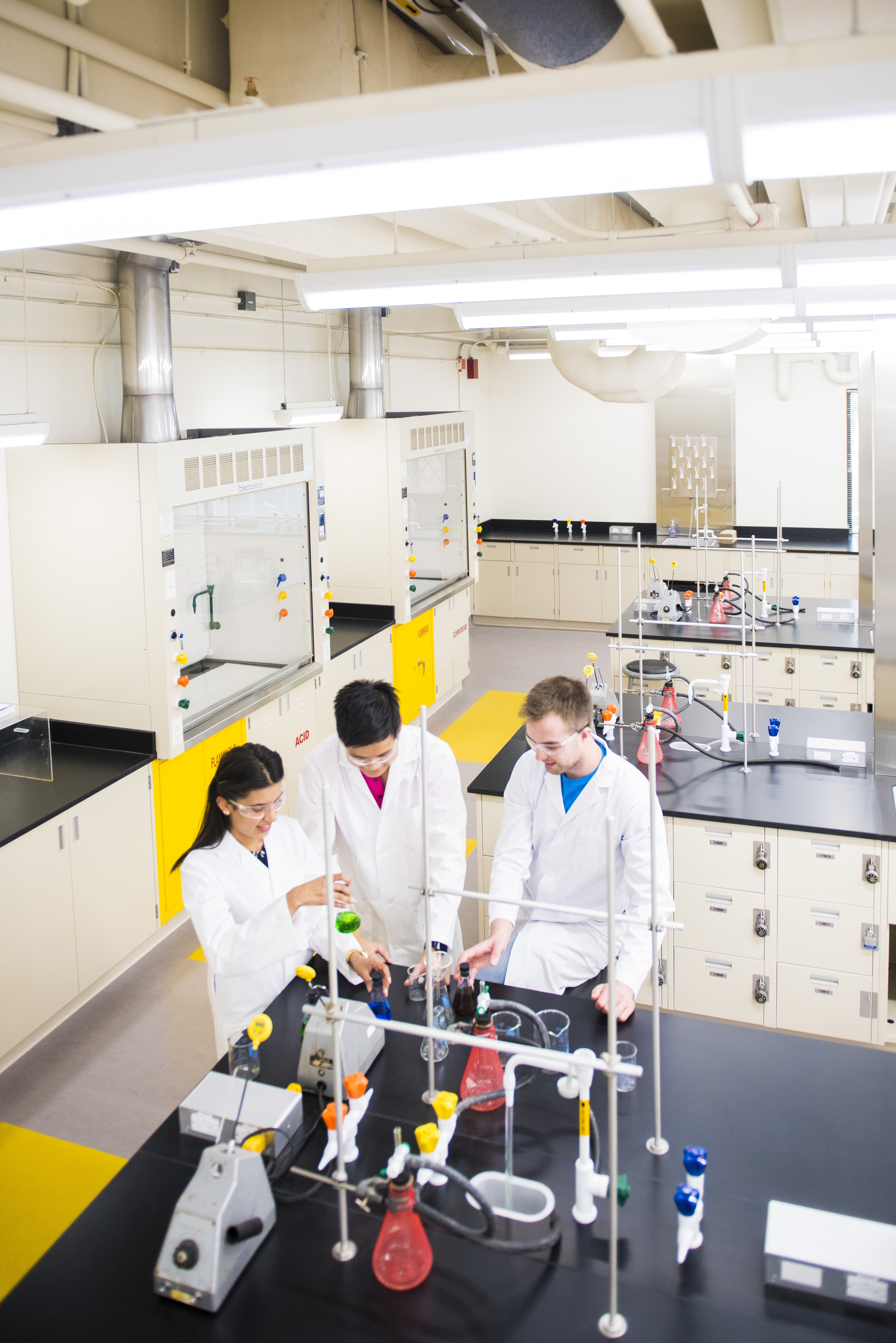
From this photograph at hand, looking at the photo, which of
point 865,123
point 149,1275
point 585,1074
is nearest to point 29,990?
point 149,1275

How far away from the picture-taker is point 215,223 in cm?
145

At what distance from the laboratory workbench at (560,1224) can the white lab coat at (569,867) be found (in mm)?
526

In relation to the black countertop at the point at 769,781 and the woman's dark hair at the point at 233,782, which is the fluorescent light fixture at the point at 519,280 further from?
the black countertop at the point at 769,781

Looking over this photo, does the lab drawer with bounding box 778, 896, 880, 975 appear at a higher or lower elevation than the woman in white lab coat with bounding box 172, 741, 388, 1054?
lower

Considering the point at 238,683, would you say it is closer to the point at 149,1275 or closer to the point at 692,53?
the point at 149,1275

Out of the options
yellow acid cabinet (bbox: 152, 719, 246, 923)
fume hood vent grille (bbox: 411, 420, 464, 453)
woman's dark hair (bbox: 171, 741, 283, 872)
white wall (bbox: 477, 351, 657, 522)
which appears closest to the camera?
woman's dark hair (bbox: 171, 741, 283, 872)

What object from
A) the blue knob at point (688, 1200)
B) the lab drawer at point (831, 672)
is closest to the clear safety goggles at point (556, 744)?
the blue knob at point (688, 1200)

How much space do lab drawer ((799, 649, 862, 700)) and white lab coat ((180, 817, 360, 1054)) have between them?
429 centimetres

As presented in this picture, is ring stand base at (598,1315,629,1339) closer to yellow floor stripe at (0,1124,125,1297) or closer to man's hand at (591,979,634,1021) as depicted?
man's hand at (591,979,634,1021)

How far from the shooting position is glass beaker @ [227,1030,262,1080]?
2096 millimetres

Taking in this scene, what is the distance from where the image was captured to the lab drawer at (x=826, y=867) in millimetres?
3387

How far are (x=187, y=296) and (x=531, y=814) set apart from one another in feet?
12.5

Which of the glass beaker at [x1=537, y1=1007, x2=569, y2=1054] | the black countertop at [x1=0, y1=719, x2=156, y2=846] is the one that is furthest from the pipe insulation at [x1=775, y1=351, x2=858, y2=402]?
the glass beaker at [x1=537, y1=1007, x2=569, y2=1054]

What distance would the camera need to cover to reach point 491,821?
12.6 feet
